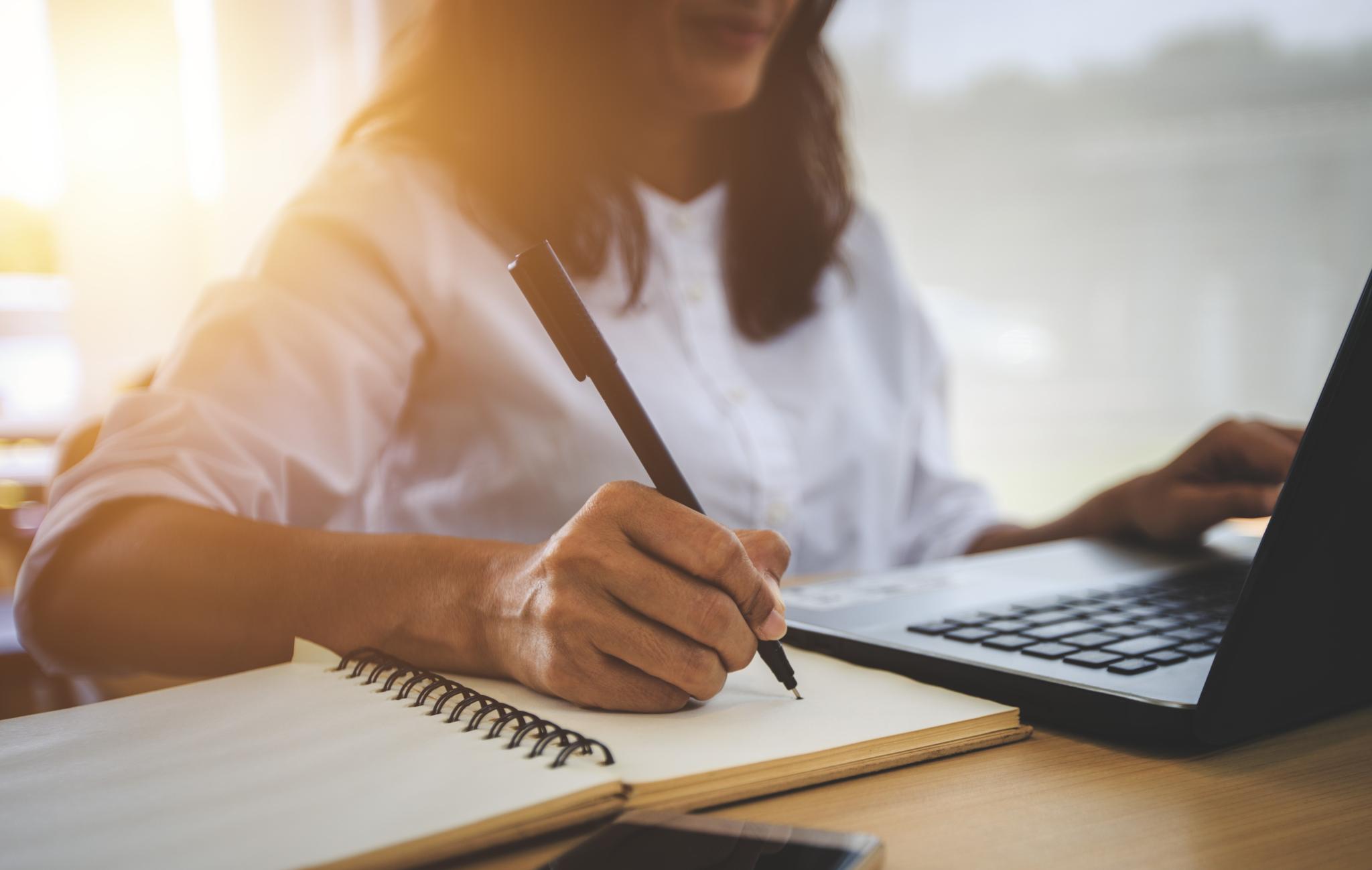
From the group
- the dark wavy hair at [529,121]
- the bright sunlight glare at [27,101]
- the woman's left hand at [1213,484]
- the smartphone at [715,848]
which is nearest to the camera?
the smartphone at [715,848]

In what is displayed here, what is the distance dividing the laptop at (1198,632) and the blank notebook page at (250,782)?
0.19 m

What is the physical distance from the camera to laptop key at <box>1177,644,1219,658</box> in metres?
0.41

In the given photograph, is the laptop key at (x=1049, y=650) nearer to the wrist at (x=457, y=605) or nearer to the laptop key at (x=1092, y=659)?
the laptop key at (x=1092, y=659)

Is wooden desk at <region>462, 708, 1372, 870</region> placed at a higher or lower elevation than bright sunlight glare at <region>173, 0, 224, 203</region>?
lower

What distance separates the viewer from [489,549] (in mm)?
441

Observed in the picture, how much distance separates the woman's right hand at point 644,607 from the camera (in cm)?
37

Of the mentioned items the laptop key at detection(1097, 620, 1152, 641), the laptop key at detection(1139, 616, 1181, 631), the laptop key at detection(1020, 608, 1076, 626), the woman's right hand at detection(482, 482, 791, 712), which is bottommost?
the laptop key at detection(1139, 616, 1181, 631)

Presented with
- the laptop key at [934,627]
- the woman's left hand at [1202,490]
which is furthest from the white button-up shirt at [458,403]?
the laptop key at [934,627]

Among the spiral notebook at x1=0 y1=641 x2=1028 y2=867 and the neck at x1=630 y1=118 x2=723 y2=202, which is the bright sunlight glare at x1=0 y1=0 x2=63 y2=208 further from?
the spiral notebook at x1=0 y1=641 x2=1028 y2=867

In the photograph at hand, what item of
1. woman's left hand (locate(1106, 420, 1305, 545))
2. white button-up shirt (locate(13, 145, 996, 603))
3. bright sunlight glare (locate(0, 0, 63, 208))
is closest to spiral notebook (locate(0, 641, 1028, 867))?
white button-up shirt (locate(13, 145, 996, 603))

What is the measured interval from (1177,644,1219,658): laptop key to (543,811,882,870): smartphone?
229 millimetres

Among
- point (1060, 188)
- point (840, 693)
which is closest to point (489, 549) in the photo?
point (840, 693)

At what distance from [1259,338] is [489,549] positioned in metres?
2.07

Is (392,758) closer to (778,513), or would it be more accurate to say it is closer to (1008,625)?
(1008,625)
